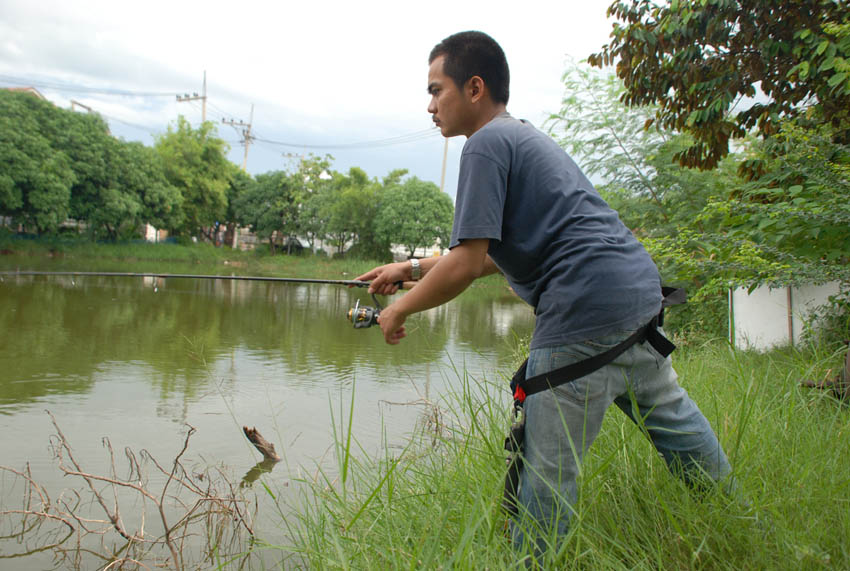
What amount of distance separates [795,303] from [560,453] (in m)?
4.59

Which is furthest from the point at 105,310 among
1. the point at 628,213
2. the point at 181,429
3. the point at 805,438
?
the point at 805,438

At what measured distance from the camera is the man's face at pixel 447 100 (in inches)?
76.3

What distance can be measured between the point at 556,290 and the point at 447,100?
64cm

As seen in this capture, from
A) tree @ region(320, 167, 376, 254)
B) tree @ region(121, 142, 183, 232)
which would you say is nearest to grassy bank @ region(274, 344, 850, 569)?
tree @ region(121, 142, 183, 232)

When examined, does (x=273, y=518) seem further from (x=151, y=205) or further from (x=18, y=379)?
(x=151, y=205)

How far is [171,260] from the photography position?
33.5 m

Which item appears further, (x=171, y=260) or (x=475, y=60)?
(x=171, y=260)

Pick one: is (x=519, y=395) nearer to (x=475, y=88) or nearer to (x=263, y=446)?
(x=475, y=88)

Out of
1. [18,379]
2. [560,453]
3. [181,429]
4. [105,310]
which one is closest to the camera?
[560,453]

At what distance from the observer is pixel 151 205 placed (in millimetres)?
32531

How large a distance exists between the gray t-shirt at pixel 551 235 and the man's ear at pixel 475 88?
0.15 meters

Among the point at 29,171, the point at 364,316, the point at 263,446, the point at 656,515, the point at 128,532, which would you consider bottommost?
the point at 128,532

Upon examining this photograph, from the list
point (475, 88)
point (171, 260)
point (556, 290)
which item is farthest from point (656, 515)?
point (171, 260)

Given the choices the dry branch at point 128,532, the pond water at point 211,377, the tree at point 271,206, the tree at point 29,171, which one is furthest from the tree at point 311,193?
the dry branch at point 128,532
